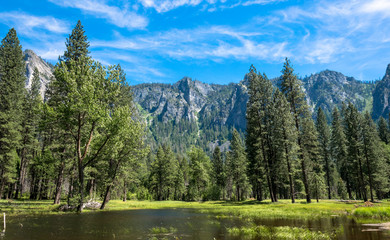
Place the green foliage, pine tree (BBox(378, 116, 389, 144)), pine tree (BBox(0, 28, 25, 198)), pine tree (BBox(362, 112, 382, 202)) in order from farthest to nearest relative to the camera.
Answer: pine tree (BBox(378, 116, 389, 144)) < the green foliage < pine tree (BBox(362, 112, 382, 202)) < pine tree (BBox(0, 28, 25, 198))

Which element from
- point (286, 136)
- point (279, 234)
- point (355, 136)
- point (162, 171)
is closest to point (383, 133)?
point (355, 136)

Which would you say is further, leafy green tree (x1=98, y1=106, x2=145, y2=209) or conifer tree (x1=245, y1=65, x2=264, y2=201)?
conifer tree (x1=245, y1=65, x2=264, y2=201)

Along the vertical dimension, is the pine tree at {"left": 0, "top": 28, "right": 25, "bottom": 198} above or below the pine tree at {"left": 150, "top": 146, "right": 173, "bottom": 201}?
above

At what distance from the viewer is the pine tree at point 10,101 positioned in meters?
41.2

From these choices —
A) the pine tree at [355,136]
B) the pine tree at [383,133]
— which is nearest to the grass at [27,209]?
the pine tree at [355,136]

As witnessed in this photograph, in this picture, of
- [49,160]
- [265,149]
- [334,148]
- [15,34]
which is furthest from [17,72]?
[334,148]

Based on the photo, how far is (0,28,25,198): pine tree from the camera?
41.2 metres

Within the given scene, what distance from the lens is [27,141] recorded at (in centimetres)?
5028

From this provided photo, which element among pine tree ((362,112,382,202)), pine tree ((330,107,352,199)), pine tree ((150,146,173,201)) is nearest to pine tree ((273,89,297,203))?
pine tree ((362,112,382,202))

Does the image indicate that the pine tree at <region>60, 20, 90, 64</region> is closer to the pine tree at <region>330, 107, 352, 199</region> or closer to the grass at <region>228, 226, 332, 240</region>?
the grass at <region>228, 226, 332, 240</region>

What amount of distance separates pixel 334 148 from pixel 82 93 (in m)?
70.7

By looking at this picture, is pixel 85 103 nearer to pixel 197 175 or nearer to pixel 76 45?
pixel 76 45

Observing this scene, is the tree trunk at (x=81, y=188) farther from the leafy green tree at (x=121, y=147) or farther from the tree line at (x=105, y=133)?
the leafy green tree at (x=121, y=147)

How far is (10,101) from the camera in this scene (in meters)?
43.0
